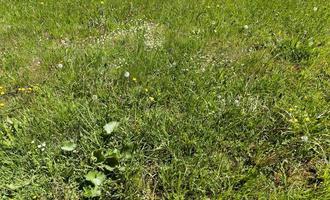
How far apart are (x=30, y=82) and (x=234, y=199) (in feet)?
9.03

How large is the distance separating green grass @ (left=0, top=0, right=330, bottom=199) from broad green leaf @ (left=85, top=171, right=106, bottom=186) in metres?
0.02

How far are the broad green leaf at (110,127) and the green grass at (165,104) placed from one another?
0.06 ft

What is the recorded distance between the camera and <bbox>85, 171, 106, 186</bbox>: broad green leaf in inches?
97.5

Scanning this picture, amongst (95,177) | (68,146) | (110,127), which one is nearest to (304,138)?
(110,127)

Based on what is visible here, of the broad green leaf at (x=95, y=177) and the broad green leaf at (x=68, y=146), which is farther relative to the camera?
the broad green leaf at (x=68, y=146)

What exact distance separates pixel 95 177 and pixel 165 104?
1168 mm

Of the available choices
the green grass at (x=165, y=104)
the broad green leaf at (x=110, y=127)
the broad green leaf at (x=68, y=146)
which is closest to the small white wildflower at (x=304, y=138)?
the green grass at (x=165, y=104)

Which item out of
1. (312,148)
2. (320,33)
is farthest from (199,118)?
(320,33)

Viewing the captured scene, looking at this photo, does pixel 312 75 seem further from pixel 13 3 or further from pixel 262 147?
pixel 13 3

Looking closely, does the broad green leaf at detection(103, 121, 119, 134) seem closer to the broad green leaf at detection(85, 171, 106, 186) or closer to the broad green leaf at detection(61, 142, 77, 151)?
the broad green leaf at detection(61, 142, 77, 151)

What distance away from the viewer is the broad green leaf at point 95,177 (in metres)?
2.48

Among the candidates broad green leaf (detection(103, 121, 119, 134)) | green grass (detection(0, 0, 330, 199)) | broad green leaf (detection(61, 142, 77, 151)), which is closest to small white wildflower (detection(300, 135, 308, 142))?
green grass (detection(0, 0, 330, 199))

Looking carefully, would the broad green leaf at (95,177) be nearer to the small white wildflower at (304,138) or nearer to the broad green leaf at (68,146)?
the broad green leaf at (68,146)

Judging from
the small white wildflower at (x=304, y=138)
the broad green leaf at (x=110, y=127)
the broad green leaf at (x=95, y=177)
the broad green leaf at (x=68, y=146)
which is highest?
the small white wildflower at (x=304, y=138)
